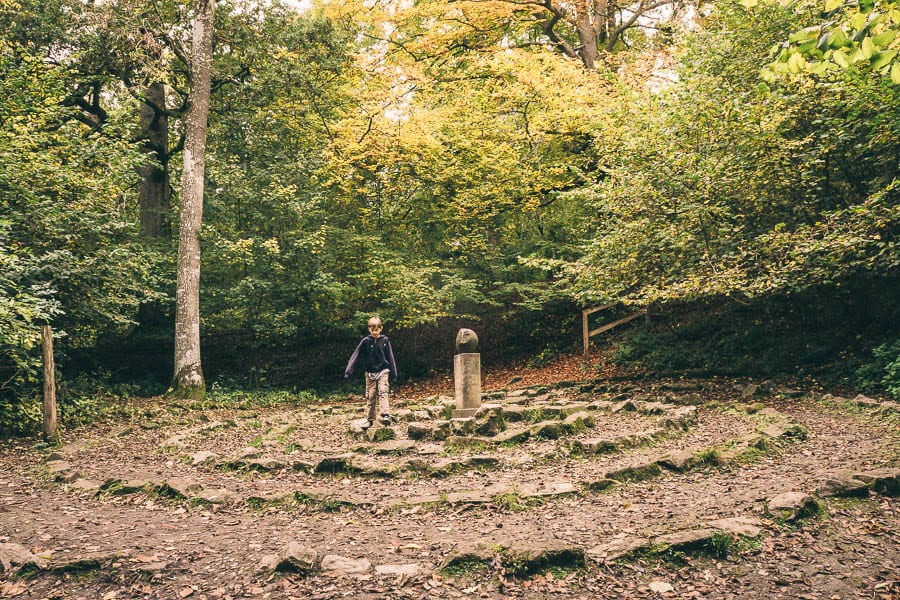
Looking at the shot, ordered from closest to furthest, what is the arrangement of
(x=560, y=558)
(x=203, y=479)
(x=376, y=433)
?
(x=560, y=558)
(x=203, y=479)
(x=376, y=433)

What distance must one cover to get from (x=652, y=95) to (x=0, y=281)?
41.6 ft

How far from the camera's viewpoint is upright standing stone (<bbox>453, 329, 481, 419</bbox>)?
980 cm

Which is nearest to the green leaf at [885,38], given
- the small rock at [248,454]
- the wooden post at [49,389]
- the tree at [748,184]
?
the tree at [748,184]

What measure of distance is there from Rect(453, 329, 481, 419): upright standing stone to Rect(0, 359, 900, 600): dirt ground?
975 mm

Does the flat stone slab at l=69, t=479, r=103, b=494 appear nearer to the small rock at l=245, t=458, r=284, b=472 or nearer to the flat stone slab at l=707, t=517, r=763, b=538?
the small rock at l=245, t=458, r=284, b=472

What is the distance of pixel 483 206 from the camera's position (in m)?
16.8

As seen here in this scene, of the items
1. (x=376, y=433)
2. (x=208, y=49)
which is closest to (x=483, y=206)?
(x=208, y=49)

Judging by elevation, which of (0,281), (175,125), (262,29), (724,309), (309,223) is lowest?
(724,309)

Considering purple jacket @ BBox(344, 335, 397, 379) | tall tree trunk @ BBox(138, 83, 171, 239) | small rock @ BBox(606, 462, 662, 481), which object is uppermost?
tall tree trunk @ BBox(138, 83, 171, 239)

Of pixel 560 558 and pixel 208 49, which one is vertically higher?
pixel 208 49

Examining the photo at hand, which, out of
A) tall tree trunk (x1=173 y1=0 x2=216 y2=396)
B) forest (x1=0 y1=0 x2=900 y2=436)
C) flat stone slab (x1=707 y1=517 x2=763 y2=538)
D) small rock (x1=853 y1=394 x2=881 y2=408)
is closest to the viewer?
flat stone slab (x1=707 y1=517 x2=763 y2=538)

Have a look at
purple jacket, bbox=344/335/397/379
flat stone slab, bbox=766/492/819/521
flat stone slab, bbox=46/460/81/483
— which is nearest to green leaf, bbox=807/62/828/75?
flat stone slab, bbox=766/492/819/521

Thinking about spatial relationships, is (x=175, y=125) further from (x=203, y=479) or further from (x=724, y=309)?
(x=724, y=309)

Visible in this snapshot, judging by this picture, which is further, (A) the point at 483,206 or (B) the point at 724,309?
(A) the point at 483,206
